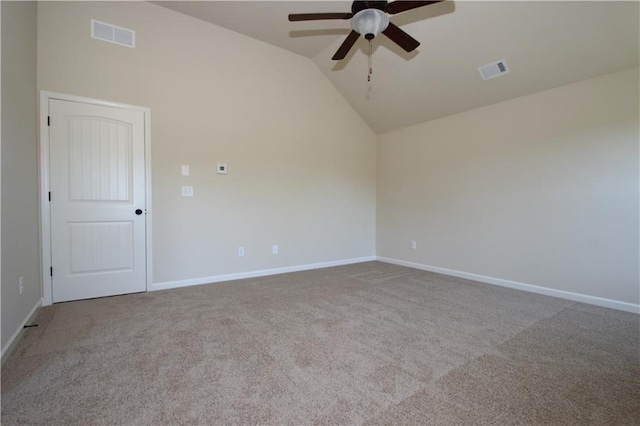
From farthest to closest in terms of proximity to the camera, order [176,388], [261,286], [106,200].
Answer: [261,286] → [106,200] → [176,388]

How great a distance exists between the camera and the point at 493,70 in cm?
341

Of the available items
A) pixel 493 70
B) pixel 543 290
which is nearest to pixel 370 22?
pixel 493 70

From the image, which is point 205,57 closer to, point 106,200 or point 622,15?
point 106,200

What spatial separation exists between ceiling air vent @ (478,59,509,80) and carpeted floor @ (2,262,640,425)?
2.63 m

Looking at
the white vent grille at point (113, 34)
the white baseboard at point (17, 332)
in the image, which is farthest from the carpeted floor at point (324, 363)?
the white vent grille at point (113, 34)

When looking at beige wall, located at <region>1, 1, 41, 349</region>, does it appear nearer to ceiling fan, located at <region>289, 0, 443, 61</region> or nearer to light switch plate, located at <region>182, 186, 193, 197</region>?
light switch plate, located at <region>182, 186, 193, 197</region>

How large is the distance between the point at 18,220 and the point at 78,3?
90.7 inches

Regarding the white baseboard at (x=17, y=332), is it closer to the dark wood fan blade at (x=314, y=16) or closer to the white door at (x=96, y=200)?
the white door at (x=96, y=200)

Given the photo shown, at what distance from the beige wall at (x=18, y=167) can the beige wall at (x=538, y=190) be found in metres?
4.72

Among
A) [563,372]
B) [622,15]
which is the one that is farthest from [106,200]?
[622,15]

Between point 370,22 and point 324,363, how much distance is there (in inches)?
100

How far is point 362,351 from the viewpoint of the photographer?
6.69 feet

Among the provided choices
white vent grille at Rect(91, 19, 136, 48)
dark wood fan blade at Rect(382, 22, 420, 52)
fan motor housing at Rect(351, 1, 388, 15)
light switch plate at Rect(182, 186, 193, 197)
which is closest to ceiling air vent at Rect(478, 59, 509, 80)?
dark wood fan blade at Rect(382, 22, 420, 52)

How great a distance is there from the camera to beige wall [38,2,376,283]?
10.1 feet
